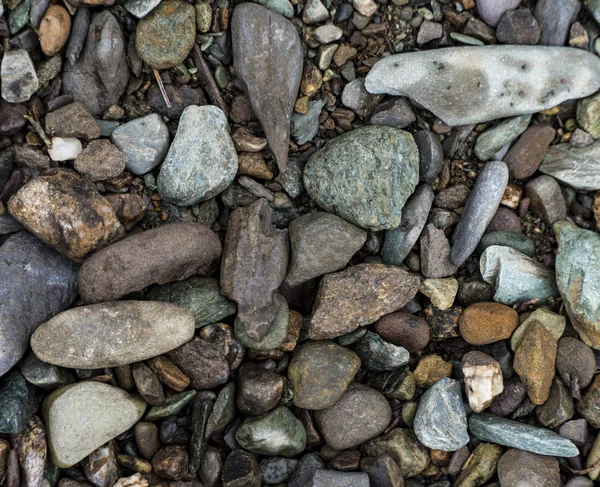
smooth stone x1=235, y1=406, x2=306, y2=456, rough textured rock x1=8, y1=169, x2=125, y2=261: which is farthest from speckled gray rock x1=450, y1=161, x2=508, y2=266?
rough textured rock x1=8, y1=169, x2=125, y2=261

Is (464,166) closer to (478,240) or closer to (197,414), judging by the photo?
(478,240)

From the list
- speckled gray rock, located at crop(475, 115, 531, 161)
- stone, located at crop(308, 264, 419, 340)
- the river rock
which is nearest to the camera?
the river rock

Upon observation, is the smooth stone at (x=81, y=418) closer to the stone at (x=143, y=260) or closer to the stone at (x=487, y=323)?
the stone at (x=143, y=260)

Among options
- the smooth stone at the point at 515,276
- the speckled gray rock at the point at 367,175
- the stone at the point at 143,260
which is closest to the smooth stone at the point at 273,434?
the stone at the point at 143,260

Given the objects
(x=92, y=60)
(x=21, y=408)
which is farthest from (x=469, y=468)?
(x=92, y=60)

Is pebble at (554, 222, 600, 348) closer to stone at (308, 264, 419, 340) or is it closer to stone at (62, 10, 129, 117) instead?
stone at (308, 264, 419, 340)

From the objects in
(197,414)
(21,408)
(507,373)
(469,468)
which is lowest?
(469,468)
